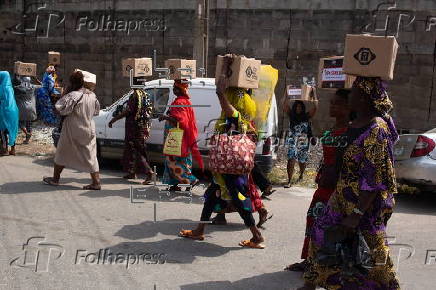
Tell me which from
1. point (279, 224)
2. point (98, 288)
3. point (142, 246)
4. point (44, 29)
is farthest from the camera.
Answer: point (44, 29)

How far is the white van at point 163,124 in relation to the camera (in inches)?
333

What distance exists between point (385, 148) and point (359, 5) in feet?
35.3

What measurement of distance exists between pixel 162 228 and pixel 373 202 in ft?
10.2

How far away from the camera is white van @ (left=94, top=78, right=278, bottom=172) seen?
8461mm

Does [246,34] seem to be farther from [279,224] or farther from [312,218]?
[312,218]

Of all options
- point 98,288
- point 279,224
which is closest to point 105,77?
point 279,224

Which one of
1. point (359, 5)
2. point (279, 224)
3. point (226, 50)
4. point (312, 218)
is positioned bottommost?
point (279, 224)

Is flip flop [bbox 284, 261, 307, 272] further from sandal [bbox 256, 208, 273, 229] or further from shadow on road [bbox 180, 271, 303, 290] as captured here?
sandal [bbox 256, 208, 273, 229]

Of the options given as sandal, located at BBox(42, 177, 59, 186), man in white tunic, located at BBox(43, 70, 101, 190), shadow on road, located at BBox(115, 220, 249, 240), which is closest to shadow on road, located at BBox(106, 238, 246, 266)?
shadow on road, located at BBox(115, 220, 249, 240)

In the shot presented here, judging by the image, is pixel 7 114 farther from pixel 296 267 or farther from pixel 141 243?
pixel 296 267

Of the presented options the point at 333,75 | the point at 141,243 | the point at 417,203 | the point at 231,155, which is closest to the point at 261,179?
the point at 231,155

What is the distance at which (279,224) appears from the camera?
21.0ft

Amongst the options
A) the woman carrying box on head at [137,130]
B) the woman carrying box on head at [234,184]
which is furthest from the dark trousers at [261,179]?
the woman carrying box on head at [137,130]

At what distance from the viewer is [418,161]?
7398mm
